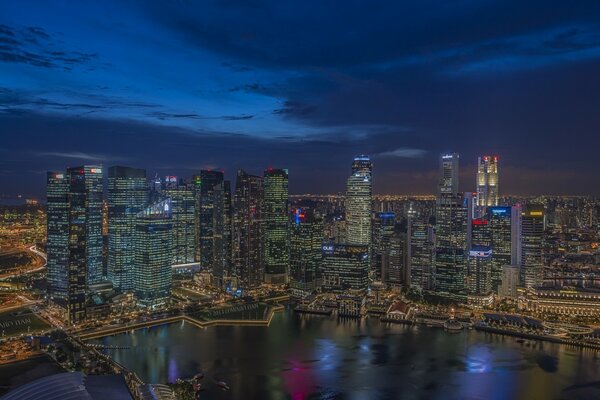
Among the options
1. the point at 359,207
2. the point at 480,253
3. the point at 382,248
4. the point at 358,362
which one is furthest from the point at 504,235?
the point at 358,362

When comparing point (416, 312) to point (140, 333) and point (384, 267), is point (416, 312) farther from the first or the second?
point (140, 333)

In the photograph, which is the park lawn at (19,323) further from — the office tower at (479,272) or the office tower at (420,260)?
the office tower at (479,272)

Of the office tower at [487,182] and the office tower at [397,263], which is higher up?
the office tower at [487,182]

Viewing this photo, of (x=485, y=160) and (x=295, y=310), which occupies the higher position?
(x=485, y=160)

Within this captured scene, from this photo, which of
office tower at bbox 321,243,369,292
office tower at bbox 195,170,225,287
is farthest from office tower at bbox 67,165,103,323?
office tower at bbox 321,243,369,292

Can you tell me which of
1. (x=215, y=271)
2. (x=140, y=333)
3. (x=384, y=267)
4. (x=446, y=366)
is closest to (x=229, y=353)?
(x=140, y=333)

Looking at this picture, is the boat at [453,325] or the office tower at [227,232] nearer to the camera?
the boat at [453,325]

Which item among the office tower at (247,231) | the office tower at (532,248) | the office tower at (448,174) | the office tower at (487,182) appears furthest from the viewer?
the office tower at (487,182)

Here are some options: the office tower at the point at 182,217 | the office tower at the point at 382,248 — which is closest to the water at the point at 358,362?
the office tower at the point at 382,248
